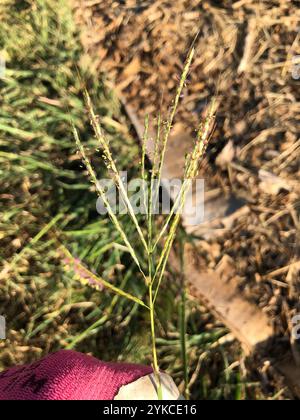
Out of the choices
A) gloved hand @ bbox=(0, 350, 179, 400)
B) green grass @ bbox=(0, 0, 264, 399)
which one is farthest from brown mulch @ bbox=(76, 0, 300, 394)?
gloved hand @ bbox=(0, 350, 179, 400)

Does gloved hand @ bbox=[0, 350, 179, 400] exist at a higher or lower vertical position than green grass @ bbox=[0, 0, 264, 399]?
lower

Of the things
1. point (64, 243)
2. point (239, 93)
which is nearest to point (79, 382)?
point (64, 243)

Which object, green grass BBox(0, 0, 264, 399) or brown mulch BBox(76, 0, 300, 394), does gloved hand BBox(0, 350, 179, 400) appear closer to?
green grass BBox(0, 0, 264, 399)

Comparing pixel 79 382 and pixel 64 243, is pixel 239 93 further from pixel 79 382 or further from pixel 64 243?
pixel 79 382

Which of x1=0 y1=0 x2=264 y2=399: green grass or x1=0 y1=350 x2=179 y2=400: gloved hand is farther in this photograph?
x1=0 y1=0 x2=264 y2=399: green grass

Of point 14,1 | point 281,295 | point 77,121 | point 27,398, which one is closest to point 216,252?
point 281,295
